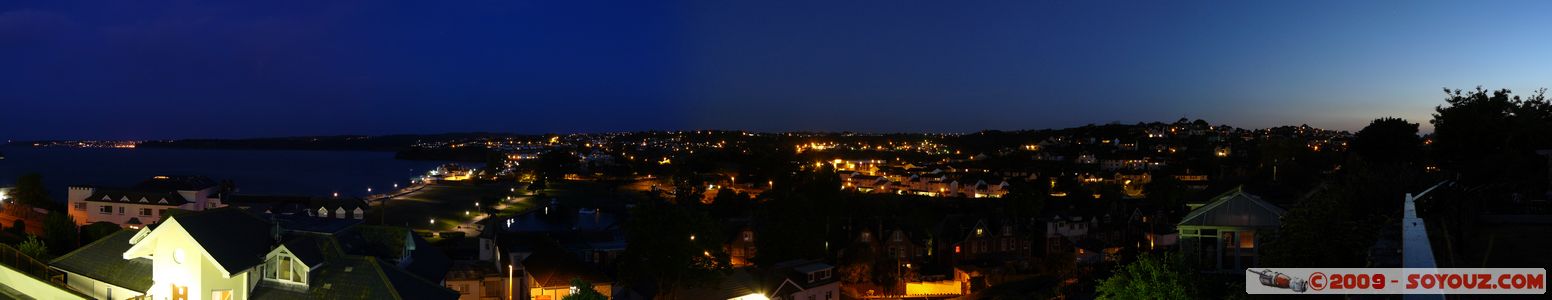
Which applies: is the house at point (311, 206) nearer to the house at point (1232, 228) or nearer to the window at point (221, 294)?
the window at point (221, 294)

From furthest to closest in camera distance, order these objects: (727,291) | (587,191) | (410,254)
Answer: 1. (587,191)
2. (727,291)
3. (410,254)

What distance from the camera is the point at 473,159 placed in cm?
18525

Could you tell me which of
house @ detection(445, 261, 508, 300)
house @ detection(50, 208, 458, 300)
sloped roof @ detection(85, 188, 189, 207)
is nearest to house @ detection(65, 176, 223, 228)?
sloped roof @ detection(85, 188, 189, 207)

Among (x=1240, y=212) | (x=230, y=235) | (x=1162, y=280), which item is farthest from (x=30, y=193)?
(x=1240, y=212)

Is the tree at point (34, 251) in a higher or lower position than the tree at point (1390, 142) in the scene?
lower

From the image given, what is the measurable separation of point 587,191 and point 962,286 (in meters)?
51.5

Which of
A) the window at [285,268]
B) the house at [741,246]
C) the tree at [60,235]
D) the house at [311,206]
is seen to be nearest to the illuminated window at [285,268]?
the window at [285,268]

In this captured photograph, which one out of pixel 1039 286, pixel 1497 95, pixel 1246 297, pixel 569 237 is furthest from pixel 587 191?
pixel 1246 297

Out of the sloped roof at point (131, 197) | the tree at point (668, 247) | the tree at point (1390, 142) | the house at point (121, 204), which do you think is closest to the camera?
the tree at point (668, 247)

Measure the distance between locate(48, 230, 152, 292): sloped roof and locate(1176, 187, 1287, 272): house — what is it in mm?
17590

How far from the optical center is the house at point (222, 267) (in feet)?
42.3

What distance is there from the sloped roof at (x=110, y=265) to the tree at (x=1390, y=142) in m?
30.5

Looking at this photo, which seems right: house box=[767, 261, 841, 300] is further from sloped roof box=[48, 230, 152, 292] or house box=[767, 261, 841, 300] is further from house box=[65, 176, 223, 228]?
house box=[65, 176, 223, 228]

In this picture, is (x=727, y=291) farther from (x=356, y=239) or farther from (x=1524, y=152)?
(x=1524, y=152)
